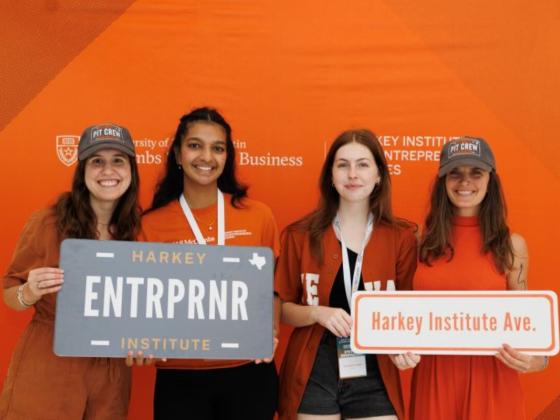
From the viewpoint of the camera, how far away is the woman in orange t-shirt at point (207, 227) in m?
2.33

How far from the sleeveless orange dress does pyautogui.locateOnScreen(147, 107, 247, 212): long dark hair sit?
0.89 metres

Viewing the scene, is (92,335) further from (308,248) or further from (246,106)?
(246,106)

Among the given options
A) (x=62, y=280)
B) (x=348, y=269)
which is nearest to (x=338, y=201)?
(x=348, y=269)

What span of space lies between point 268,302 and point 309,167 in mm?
1368

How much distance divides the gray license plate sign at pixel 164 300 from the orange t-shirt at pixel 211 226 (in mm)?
244

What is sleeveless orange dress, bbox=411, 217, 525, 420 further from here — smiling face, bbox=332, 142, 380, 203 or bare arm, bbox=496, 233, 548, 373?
smiling face, bbox=332, 142, 380, 203

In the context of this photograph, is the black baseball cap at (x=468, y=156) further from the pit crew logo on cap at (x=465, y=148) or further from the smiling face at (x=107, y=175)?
the smiling face at (x=107, y=175)

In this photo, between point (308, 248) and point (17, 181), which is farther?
point (17, 181)

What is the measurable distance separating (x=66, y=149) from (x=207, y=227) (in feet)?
4.52

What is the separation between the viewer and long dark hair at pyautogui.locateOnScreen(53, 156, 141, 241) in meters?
2.26

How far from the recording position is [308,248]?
2.42 metres

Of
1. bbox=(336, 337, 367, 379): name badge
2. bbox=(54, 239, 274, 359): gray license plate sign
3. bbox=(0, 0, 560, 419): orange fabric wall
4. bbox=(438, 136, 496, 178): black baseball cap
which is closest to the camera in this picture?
bbox=(54, 239, 274, 359): gray license plate sign

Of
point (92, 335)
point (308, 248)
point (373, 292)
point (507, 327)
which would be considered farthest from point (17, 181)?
point (507, 327)

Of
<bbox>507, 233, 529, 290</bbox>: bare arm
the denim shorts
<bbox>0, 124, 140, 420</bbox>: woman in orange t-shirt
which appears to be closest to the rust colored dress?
<bbox>0, 124, 140, 420</bbox>: woman in orange t-shirt
